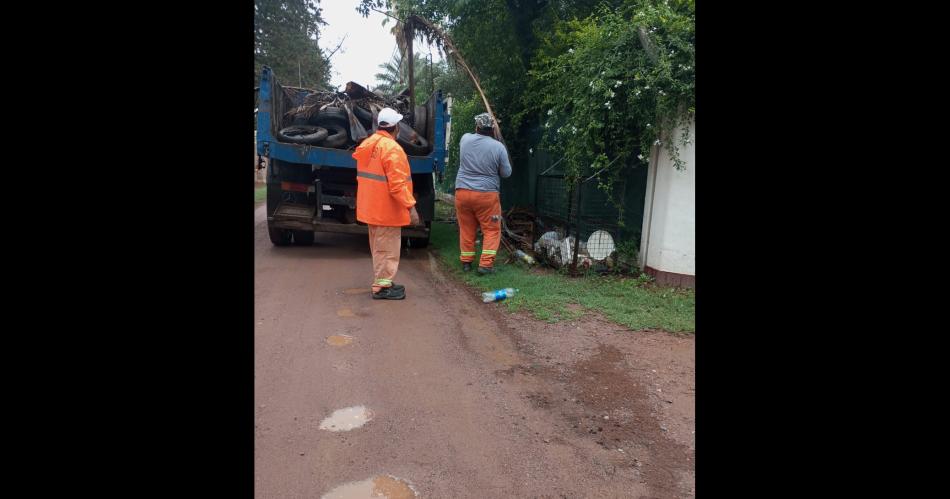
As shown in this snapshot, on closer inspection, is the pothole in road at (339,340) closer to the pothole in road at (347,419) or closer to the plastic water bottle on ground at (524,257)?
the pothole in road at (347,419)

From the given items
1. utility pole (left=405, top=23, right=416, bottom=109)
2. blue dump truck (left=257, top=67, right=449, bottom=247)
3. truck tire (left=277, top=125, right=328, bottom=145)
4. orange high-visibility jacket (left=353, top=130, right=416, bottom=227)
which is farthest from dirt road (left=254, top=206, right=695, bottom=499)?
utility pole (left=405, top=23, right=416, bottom=109)

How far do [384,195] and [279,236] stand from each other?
3.39 m

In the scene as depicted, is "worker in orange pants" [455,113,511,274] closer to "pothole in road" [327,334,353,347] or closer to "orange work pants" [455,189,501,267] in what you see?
"orange work pants" [455,189,501,267]

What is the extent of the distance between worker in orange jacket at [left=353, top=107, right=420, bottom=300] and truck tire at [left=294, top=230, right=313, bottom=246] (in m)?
3.34

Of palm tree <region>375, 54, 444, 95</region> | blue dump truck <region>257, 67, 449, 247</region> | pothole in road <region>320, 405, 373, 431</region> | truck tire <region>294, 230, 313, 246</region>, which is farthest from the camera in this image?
palm tree <region>375, 54, 444, 95</region>

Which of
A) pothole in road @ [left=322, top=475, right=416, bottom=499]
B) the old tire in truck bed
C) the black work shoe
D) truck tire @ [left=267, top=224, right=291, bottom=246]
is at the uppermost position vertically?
the old tire in truck bed

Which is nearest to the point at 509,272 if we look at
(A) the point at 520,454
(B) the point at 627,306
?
(B) the point at 627,306

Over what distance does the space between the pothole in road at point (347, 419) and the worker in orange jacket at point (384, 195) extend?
8.12 feet

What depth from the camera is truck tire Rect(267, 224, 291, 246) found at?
8188 mm

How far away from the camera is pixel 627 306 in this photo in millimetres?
5301

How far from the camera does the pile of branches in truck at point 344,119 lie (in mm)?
7496

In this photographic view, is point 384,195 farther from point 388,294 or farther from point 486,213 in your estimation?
point 486,213

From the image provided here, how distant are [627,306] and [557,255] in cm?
167
